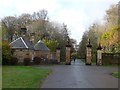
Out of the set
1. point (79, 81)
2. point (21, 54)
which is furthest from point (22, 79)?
point (21, 54)


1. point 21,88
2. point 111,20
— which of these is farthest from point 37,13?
point 21,88

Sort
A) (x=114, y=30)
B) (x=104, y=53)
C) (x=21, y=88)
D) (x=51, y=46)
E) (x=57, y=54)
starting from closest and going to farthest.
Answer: (x=21, y=88), (x=114, y=30), (x=104, y=53), (x=57, y=54), (x=51, y=46)

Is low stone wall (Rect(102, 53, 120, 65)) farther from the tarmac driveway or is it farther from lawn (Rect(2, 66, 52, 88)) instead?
lawn (Rect(2, 66, 52, 88))

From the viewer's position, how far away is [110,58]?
168 ft

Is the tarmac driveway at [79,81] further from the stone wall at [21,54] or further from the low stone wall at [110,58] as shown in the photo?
the stone wall at [21,54]

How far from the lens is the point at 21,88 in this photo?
14.1 meters

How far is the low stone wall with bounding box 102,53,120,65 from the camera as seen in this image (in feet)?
168

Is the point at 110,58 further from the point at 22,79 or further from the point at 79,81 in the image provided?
the point at 22,79

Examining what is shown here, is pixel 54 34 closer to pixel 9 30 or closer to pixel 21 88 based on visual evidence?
pixel 9 30

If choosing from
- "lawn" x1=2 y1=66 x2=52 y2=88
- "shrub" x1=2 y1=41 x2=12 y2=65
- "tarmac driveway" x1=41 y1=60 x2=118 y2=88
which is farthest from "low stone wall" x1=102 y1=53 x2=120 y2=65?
"lawn" x1=2 y1=66 x2=52 y2=88

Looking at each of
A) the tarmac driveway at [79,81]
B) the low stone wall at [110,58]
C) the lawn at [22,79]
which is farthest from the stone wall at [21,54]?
the lawn at [22,79]

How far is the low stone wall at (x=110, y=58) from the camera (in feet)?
168

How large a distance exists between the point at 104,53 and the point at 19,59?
14791 mm

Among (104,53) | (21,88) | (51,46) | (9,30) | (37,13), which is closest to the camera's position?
(21,88)
